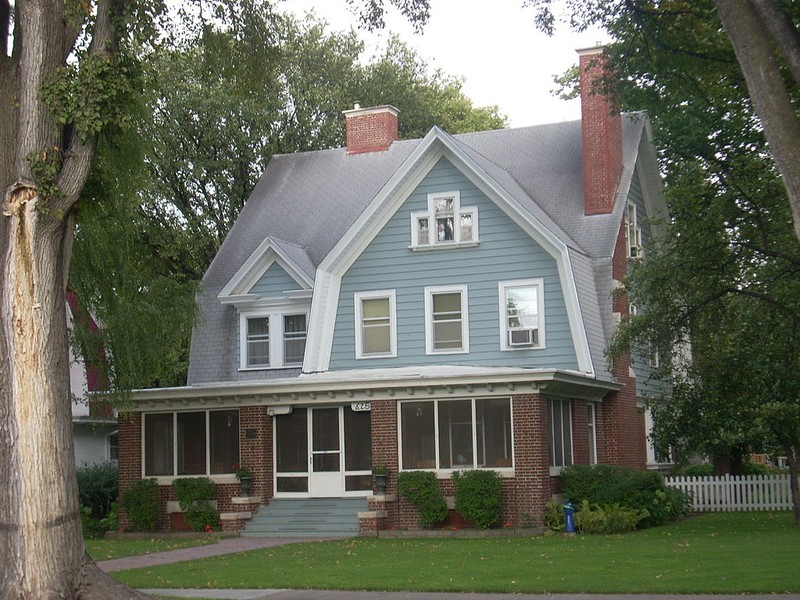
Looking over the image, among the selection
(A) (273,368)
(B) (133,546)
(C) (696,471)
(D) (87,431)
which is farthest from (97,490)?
(C) (696,471)

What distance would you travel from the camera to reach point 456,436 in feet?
84.4

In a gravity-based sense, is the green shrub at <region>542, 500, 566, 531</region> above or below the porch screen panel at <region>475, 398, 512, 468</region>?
below

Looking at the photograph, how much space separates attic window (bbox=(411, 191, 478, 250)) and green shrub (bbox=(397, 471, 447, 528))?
632cm

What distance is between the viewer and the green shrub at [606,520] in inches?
951

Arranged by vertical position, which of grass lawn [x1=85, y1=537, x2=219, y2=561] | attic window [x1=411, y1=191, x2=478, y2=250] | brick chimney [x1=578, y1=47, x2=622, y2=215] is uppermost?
brick chimney [x1=578, y1=47, x2=622, y2=215]

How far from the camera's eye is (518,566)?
17.6 meters

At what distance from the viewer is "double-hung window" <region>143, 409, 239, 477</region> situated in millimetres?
28016

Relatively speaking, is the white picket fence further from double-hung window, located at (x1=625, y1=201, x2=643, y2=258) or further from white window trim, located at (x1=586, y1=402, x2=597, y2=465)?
double-hung window, located at (x1=625, y1=201, x2=643, y2=258)

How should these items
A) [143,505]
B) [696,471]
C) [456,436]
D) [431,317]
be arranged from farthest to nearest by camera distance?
[696,471] → [431,317] → [143,505] → [456,436]

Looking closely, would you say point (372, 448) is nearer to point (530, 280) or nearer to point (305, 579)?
point (530, 280)

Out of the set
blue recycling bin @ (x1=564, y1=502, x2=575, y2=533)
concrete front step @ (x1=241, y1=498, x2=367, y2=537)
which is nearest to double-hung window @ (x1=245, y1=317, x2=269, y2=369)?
concrete front step @ (x1=241, y1=498, x2=367, y2=537)

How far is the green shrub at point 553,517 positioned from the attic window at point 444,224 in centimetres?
724

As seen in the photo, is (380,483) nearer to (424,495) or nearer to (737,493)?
(424,495)

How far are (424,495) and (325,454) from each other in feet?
11.2
